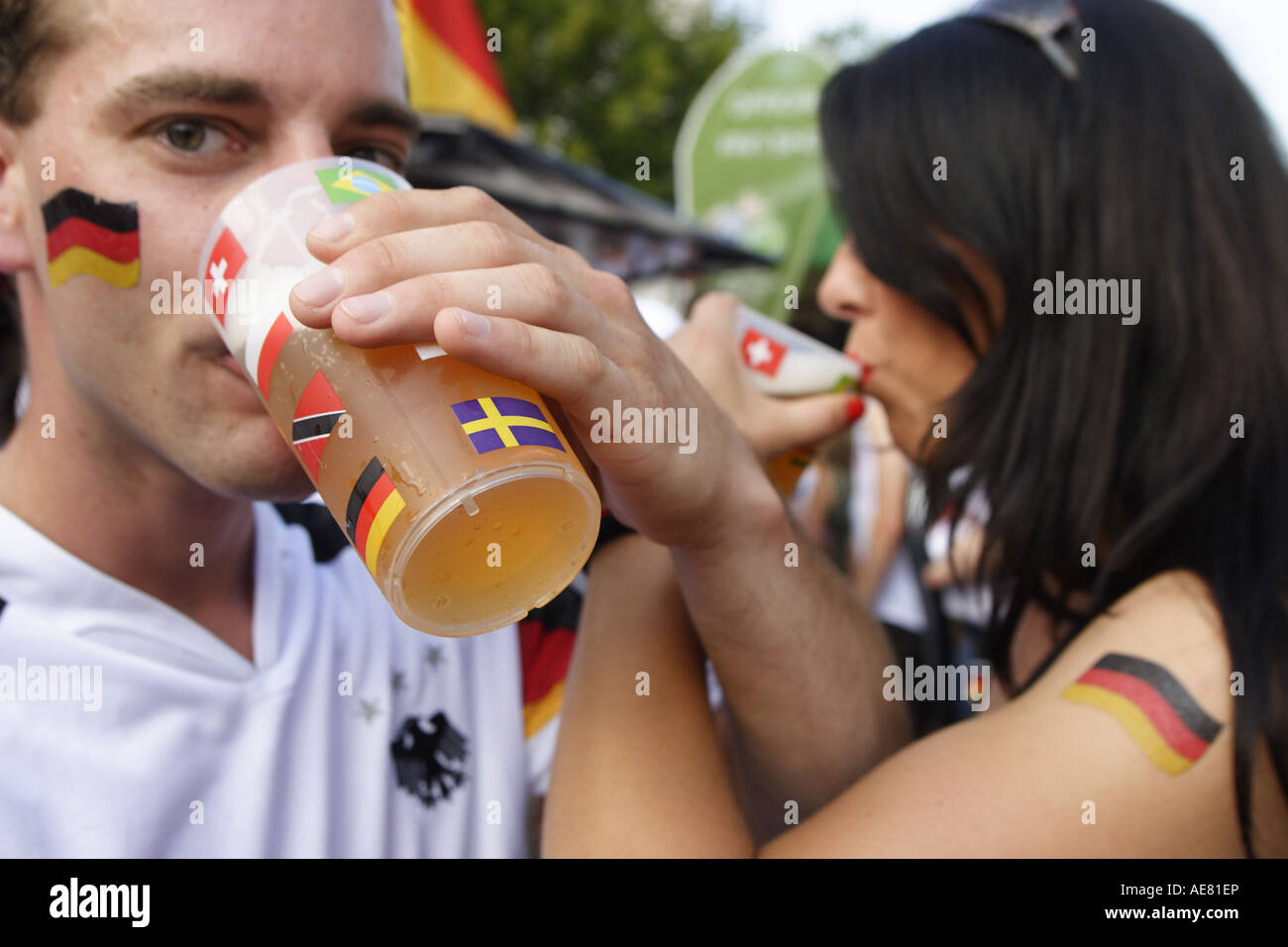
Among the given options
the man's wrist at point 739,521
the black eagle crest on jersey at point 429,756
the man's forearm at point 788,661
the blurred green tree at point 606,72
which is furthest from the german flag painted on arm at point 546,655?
the blurred green tree at point 606,72

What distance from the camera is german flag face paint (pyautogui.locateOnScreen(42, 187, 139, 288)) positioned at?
1.36m

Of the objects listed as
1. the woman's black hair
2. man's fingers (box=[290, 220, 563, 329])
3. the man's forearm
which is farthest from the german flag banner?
man's fingers (box=[290, 220, 563, 329])

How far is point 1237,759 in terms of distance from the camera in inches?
56.1

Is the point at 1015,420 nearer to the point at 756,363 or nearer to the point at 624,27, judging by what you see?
the point at 756,363

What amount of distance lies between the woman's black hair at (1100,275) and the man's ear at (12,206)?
1.54 metres

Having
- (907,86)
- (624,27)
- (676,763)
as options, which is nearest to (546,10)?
(624,27)

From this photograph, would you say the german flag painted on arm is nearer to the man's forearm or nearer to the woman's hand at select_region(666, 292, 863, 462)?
the man's forearm

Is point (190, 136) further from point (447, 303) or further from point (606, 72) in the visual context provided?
point (606, 72)

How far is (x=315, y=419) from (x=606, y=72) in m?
15.7

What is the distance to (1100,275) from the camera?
189 centimetres

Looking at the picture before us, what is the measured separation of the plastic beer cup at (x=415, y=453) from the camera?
2.95 feet

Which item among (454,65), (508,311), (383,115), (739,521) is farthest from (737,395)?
(454,65)

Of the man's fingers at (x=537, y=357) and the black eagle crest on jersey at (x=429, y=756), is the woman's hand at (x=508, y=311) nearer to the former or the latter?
the man's fingers at (x=537, y=357)

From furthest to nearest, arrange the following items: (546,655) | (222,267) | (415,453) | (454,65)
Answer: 1. (454,65)
2. (546,655)
3. (222,267)
4. (415,453)
